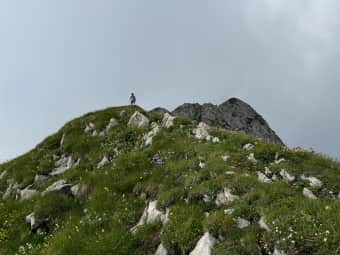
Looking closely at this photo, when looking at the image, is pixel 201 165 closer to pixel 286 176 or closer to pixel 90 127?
→ pixel 286 176

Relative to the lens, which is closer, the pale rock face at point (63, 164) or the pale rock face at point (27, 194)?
the pale rock face at point (27, 194)

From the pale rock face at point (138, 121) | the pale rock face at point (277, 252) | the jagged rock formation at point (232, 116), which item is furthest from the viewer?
the jagged rock formation at point (232, 116)

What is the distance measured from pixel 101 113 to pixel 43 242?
49.5 ft

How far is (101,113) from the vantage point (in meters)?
32.9

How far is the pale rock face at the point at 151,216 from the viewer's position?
1663 cm

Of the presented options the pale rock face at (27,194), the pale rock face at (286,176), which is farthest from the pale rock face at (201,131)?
the pale rock face at (27,194)

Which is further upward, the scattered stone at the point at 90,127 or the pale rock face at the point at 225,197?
the scattered stone at the point at 90,127

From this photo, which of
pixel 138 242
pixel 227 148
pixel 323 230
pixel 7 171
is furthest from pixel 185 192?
pixel 7 171

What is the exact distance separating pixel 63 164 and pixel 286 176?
49.9ft

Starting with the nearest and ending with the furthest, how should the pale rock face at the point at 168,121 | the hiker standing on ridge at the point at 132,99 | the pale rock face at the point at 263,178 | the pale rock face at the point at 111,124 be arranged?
the pale rock face at the point at 263,178, the pale rock face at the point at 168,121, the pale rock face at the point at 111,124, the hiker standing on ridge at the point at 132,99

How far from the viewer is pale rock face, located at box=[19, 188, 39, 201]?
23.8 m

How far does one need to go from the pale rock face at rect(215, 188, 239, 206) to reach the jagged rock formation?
203 ft

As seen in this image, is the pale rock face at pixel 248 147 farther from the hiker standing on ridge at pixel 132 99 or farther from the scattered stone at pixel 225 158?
the hiker standing on ridge at pixel 132 99

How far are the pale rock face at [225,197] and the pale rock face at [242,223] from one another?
148 cm
